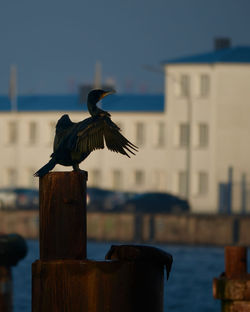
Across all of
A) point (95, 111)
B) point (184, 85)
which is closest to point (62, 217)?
point (95, 111)

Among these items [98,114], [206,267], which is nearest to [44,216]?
[98,114]

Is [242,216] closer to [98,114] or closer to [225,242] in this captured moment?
[225,242]

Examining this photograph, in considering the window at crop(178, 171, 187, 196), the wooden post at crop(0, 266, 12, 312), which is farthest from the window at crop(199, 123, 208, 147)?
the wooden post at crop(0, 266, 12, 312)

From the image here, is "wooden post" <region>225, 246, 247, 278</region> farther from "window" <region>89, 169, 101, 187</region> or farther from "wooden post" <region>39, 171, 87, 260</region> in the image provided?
"window" <region>89, 169, 101, 187</region>

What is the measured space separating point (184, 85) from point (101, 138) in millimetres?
86040

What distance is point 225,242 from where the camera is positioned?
74562 mm

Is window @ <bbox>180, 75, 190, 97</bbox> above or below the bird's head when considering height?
above

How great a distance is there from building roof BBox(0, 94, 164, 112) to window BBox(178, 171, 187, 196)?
6614 mm

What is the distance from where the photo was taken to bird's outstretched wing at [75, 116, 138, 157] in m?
7.26

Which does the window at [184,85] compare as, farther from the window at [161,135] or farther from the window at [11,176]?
the window at [11,176]

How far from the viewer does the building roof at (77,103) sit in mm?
98500

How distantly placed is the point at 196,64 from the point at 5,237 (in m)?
78.4

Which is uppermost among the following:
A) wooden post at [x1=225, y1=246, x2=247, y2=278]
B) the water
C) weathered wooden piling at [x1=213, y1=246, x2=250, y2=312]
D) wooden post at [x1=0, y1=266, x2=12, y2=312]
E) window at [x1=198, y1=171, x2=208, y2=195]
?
window at [x1=198, y1=171, x2=208, y2=195]

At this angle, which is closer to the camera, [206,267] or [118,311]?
[118,311]
